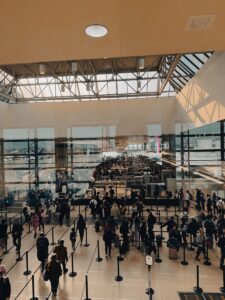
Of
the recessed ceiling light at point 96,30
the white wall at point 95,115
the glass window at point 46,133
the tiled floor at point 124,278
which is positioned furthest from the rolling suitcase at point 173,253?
the glass window at point 46,133

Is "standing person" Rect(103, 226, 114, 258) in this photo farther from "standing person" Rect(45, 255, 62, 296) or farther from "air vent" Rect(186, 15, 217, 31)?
"air vent" Rect(186, 15, 217, 31)

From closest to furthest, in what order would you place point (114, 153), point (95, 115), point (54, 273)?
1. point (54, 273)
2. point (95, 115)
3. point (114, 153)

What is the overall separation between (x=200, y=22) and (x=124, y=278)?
6589 millimetres

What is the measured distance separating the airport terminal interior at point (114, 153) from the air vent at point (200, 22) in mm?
19

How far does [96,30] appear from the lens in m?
2.77

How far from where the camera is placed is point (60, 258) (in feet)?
22.9

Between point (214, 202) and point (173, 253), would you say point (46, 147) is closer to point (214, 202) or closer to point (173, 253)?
point (214, 202)

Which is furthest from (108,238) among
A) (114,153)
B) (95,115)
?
(95,115)

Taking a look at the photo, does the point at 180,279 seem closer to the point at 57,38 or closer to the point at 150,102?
the point at 57,38

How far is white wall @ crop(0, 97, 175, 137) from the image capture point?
16891 millimetres

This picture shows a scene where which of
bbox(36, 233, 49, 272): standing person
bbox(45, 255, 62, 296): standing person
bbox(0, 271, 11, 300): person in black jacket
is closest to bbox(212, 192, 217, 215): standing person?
bbox(36, 233, 49, 272): standing person

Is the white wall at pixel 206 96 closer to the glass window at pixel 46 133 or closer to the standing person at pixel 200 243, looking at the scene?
the standing person at pixel 200 243

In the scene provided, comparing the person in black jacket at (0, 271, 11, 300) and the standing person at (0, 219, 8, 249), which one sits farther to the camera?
the standing person at (0, 219, 8, 249)

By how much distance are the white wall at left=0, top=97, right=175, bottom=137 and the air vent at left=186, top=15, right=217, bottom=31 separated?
14090 mm
